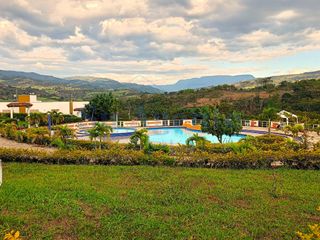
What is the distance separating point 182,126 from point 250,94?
86.7 feet

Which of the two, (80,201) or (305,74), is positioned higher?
(305,74)

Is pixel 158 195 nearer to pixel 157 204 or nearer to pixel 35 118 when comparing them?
pixel 157 204

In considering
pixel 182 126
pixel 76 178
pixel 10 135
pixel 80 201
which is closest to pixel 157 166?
pixel 76 178

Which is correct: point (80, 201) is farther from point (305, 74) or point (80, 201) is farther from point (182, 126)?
point (305, 74)

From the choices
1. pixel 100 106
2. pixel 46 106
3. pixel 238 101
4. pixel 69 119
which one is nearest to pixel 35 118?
pixel 69 119

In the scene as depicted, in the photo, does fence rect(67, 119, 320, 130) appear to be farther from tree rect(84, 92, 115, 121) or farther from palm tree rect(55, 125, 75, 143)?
palm tree rect(55, 125, 75, 143)

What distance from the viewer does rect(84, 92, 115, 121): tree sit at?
36.8 m

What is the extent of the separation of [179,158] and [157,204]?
14.6ft

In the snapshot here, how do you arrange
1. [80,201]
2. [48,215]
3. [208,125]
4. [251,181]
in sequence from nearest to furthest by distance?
[48,215], [80,201], [251,181], [208,125]

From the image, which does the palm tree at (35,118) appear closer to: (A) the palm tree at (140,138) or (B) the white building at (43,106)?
(B) the white building at (43,106)

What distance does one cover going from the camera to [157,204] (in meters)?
6.50

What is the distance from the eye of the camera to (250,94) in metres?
55.9

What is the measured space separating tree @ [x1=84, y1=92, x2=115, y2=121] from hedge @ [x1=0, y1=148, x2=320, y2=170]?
25114 mm

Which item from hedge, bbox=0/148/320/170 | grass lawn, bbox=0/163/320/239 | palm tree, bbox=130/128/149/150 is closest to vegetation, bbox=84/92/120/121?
palm tree, bbox=130/128/149/150
